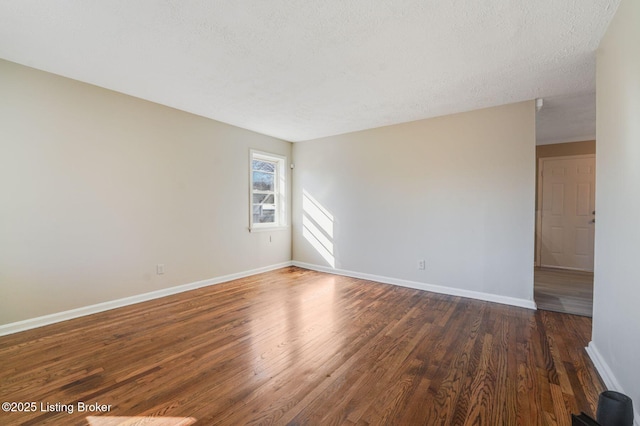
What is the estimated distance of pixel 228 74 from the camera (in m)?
2.70

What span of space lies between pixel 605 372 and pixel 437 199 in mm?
2462

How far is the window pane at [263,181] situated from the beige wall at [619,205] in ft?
14.7

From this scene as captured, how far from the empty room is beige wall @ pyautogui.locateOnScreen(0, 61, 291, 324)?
2cm

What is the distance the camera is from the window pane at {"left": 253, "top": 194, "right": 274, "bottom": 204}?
506 centimetres

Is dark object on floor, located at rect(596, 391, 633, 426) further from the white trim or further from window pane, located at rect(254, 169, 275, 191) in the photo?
window pane, located at rect(254, 169, 275, 191)

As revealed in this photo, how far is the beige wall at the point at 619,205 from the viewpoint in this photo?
1531 millimetres

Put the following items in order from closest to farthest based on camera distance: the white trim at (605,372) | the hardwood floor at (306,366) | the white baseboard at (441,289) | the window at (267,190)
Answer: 1. the white trim at (605,372)
2. the hardwood floor at (306,366)
3. the white baseboard at (441,289)
4. the window at (267,190)

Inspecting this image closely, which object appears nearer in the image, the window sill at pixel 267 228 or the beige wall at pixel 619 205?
the beige wall at pixel 619 205

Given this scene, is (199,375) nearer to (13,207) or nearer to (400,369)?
(400,369)

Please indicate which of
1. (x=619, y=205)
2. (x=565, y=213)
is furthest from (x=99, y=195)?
(x=565, y=213)

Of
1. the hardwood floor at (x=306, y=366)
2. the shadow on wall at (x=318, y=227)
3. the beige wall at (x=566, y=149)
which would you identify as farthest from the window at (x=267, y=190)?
the beige wall at (x=566, y=149)

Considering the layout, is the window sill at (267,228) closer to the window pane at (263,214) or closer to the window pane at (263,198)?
the window pane at (263,214)

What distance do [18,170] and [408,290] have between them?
4.71m

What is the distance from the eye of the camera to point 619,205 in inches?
68.9
